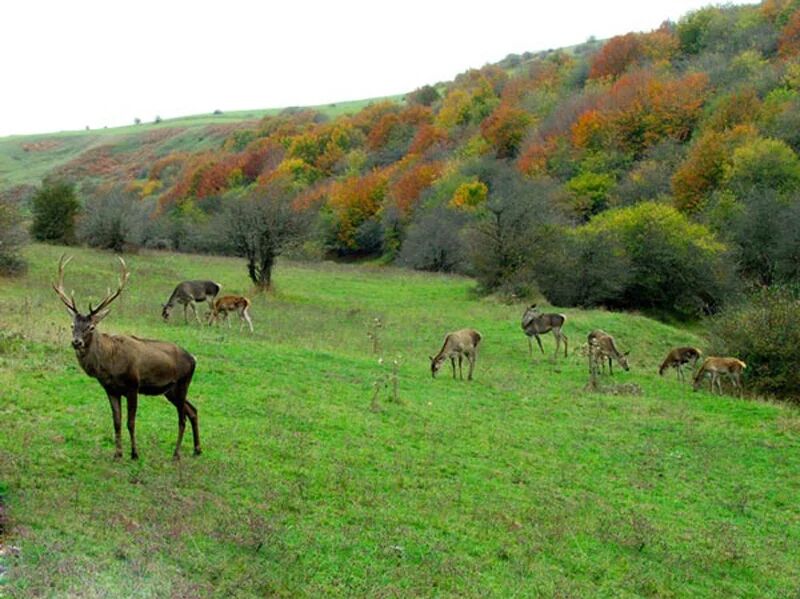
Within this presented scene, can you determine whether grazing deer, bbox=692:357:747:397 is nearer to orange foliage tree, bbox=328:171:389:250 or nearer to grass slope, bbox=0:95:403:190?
orange foliage tree, bbox=328:171:389:250

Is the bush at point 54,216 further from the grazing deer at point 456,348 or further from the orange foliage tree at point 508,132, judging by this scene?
the orange foliage tree at point 508,132

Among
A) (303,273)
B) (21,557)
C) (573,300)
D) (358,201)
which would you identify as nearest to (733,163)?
(573,300)

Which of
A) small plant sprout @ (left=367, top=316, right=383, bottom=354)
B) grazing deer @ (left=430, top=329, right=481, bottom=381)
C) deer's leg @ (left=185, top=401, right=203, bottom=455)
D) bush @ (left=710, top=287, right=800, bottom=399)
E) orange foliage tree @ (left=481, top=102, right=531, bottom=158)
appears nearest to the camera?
deer's leg @ (left=185, top=401, right=203, bottom=455)

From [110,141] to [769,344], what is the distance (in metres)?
143

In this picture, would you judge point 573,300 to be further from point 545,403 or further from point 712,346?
point 545,403

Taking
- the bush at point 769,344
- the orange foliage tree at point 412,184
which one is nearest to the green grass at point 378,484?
the bush at point 769,344

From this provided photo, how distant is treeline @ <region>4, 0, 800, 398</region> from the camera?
144 ft

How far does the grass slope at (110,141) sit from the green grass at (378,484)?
4595 inches

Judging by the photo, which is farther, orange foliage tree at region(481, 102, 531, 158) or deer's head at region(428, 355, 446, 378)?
orange foliage tree at region(481, 102, 531, 158)

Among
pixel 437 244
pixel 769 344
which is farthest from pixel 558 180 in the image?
pixel 769 344

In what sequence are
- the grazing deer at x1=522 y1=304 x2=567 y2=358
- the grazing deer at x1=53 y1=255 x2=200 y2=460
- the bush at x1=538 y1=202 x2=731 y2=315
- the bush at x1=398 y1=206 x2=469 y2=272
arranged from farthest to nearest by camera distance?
the bush at x1=398 y1=206 x2=469 y2=272 → the bush at x1=538 y1=202 x2=731 y2=315 → the grazing deer at x1=522 y1=304 x2=567 y2=358 → the grazing deer at x1=53 y1=255 x2=200 y2=460

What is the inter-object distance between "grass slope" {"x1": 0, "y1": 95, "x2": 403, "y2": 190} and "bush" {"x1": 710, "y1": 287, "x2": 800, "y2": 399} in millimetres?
116452

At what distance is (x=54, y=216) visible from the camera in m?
52.8

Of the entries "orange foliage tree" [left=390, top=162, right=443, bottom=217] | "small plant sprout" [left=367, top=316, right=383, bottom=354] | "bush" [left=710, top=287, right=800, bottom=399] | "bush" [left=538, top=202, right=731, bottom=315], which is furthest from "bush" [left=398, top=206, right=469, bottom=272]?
"bush" [left=710, top=287, right=800, bottom=399]
